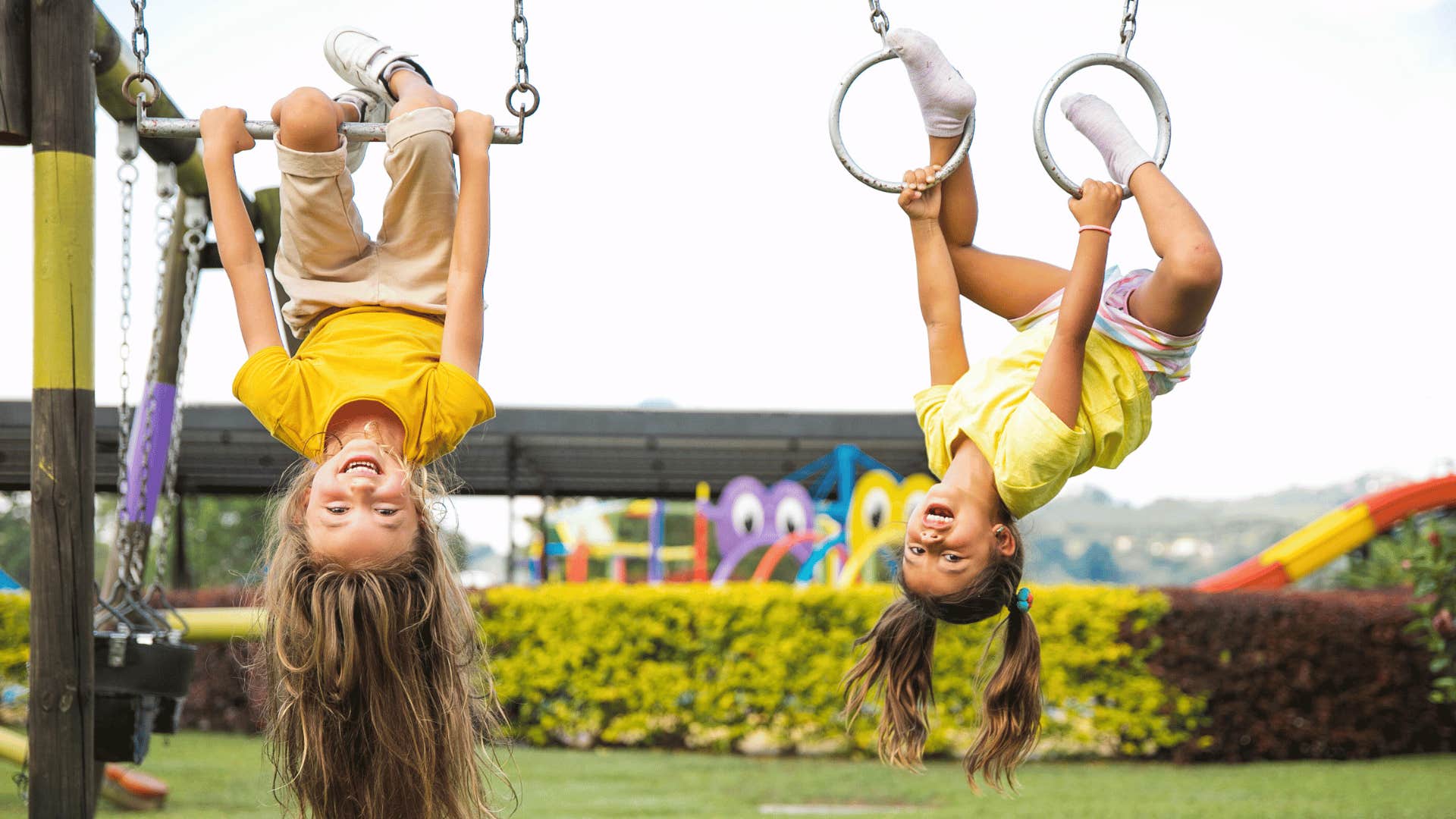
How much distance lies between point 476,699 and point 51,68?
6.66ft

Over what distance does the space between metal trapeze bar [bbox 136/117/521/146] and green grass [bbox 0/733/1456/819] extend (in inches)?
147

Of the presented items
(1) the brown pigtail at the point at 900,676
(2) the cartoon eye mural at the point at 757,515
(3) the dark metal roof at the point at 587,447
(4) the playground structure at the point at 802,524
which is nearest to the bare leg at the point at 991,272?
(1) the brown pigtail at the point at 900,676

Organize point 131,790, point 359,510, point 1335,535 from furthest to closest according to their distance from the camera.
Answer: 1. point 1335,535
2. point 131,790
3. point 359,510

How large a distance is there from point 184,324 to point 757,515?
285 inches

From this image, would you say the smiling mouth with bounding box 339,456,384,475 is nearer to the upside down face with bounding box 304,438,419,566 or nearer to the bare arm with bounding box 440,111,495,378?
the upside down face with bounding box 304,438,419,566

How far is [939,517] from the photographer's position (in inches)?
127

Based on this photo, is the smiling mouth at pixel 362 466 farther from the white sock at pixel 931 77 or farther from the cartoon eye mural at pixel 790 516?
the cartoon eye mural at pixel 790 516

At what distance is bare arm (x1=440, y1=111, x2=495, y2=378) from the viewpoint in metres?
3.10

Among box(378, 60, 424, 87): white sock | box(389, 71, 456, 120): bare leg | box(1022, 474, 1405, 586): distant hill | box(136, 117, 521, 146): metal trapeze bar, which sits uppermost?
box(378, 60, 424, 87): white sock

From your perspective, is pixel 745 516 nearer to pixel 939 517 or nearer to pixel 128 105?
pixel 128 105

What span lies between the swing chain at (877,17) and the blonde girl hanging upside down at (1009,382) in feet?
0.17

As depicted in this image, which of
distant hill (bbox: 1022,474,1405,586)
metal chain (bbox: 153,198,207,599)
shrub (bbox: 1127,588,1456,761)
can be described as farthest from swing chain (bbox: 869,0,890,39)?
distant hill (bbox: 1022,474,1405,586)

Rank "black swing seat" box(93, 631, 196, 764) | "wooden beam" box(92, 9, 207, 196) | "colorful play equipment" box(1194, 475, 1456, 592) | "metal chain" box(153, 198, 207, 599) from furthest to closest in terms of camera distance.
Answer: "colorful play equipment" box(1194, 475, 1456, 592) → "metal chain" box(153, 198, 207, 599) → "black swing seat" box(93, 631, 196, 764) → "wooden beam" box(92, 9, 207, 196)

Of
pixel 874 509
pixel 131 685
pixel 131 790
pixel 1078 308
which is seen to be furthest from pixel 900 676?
pixel 874 509
